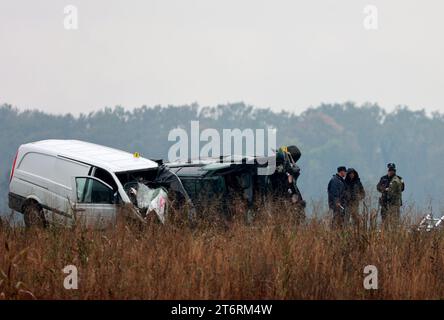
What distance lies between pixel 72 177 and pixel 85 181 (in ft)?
0.87

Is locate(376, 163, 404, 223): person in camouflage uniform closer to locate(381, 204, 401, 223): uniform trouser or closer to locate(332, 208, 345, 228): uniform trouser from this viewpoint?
locate(332, 208, 345, 228): uniform trouser

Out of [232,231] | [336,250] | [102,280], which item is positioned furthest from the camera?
[232,231]

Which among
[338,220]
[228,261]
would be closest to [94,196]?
[338,220]

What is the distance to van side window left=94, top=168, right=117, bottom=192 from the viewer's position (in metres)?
18.5

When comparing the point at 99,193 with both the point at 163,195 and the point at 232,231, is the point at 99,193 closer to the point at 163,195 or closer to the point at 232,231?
the point at 163,195

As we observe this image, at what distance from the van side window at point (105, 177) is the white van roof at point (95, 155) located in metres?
0.11

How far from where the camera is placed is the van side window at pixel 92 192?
1842cm

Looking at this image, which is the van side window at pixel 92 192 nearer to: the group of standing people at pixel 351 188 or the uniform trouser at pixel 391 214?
the group of standing people at pixel 351 188

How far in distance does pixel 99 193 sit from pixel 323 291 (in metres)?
7.94
